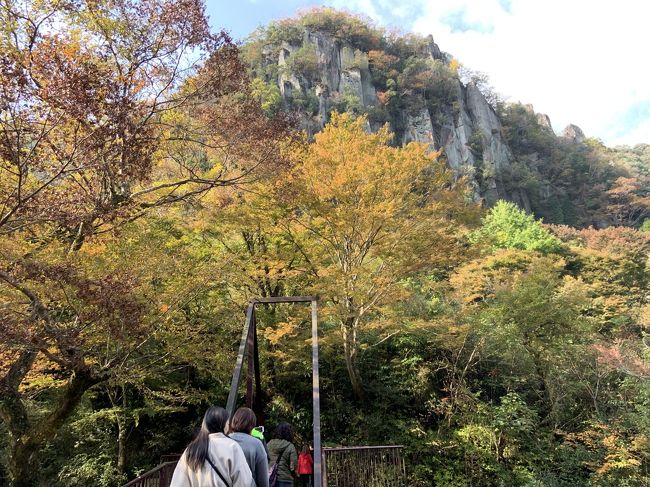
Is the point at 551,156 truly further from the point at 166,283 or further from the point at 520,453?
the point at 166,283

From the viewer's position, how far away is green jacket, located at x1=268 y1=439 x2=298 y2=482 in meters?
3.65

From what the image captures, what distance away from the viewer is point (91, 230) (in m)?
5.08

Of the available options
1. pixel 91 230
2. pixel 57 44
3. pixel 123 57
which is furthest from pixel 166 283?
pixel 57 44

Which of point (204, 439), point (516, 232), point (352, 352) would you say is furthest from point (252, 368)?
point (516, 232)

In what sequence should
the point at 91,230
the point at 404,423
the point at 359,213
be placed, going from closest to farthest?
the point at 91,230, the point at 359,213, the point at 404,423

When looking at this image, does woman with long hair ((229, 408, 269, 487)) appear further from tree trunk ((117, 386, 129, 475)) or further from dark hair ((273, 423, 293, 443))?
tree trunk ((117, 386, 129, 475))

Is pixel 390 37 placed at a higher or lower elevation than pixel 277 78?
higher

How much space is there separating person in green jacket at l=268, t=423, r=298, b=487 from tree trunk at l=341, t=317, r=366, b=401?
228 inches

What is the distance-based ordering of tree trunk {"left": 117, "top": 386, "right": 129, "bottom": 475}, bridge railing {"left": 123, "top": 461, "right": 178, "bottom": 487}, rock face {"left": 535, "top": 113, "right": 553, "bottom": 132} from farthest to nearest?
rock face {"left": 535, "top": 113, "right": 553, "bottom": 132} → tree trunk {"left": 117, "top": 386, "right": 129, "bottom": 475} → bridge railing {"left": 123, "top": 461, "right": 178, "bottom": 487}

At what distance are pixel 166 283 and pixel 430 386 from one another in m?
7.78

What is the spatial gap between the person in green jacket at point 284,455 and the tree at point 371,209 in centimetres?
470

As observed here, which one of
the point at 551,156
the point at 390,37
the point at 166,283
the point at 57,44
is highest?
the point at 390,37

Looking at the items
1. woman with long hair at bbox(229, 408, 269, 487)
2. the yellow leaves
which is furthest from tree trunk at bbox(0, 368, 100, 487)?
woman with long hair at bbox(229, 408, 269, 487)

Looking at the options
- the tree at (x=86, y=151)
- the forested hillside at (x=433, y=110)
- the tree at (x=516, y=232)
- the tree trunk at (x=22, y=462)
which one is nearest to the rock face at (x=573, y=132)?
the forested hillside at (x=433, y=110)
